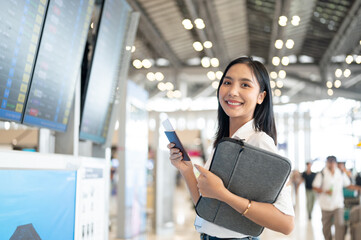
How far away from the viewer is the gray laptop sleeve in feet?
4.55

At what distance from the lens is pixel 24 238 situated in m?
1.88

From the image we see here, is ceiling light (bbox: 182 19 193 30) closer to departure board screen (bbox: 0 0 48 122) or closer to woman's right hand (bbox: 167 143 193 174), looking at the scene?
departure board screen (bbox: 0 0 48 122)

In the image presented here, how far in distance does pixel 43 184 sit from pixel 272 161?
1.18m

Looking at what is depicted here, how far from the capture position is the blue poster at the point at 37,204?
68.9 inches

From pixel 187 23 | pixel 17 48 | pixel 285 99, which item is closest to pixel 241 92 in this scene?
pixel 17 48

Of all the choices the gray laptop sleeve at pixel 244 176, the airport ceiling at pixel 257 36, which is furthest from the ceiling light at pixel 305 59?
the gray laptop sleeve at pixel 244 176

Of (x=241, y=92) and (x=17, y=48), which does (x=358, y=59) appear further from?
(x=17, y=48)

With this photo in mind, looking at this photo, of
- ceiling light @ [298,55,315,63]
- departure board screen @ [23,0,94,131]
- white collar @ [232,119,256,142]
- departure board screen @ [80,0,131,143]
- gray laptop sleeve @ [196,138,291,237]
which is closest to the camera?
gray laptop sleeve @ [196,138,291,237]

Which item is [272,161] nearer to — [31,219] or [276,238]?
[31,219]

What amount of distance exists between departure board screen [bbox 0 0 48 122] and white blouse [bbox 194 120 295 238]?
3.77 feet

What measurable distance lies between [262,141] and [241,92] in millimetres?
226

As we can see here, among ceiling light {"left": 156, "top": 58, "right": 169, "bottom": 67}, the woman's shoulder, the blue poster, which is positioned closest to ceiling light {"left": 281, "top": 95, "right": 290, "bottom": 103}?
ceiling light {"left": 156, "top": 58, "right": 169, "bottom": 67}

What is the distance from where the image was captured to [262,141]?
58.9 inches

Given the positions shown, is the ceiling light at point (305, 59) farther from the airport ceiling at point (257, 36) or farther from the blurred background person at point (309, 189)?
the blurred background person at point (309, 189)
